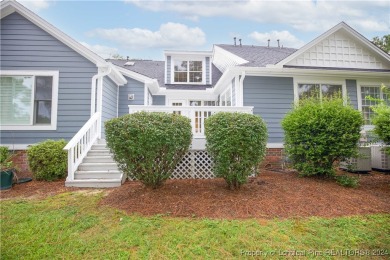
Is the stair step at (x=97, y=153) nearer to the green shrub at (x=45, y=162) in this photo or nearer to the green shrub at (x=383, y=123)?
the green shrub at (x=45, y=162)

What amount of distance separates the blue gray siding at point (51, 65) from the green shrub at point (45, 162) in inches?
54.4

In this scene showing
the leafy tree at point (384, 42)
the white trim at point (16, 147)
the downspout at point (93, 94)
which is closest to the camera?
the white trim at point (16, 147)

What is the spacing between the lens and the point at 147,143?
3.95 meters

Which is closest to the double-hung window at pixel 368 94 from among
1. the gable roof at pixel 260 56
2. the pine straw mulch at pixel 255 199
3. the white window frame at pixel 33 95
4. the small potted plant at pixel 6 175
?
the gable roof at pixel 260 56

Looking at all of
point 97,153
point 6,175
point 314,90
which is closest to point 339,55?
A: point 314,90

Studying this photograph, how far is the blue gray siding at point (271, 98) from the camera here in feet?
26.1

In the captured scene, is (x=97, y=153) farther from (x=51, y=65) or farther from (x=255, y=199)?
(x=255, y=199)

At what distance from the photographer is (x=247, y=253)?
8.05ft

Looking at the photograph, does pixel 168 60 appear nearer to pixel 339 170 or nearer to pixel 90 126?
pixel 90 126

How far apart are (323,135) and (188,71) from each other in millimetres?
8494

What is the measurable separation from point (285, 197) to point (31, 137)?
7.54m

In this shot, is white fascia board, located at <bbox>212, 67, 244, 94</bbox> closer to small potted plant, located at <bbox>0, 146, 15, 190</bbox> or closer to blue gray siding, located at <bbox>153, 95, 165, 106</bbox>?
blue gray siding, located at <bbox>153, 95, 165, 106</bbox>

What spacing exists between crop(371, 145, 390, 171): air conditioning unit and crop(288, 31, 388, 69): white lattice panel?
11.8 ft

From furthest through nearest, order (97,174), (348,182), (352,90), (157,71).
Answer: (157,71) → (352,90) → (97,174) → (348,182)
